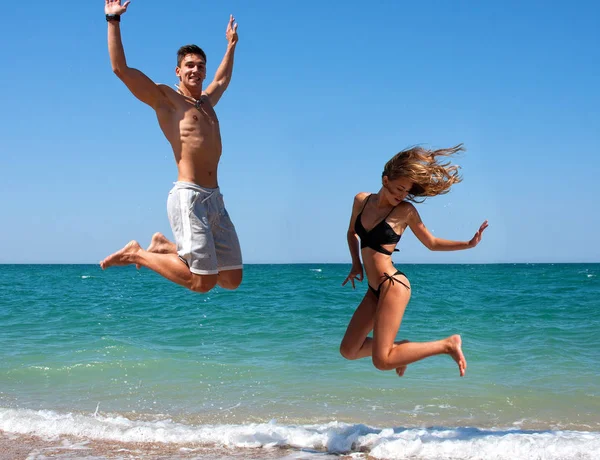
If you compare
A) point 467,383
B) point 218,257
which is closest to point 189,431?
point 218,257

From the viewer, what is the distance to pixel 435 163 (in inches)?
225

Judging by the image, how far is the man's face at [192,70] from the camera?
230 inches

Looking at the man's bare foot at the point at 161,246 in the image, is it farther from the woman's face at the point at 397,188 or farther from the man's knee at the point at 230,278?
the woman's face at the point at 397,188

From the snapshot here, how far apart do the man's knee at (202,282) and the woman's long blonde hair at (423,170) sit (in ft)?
5.81

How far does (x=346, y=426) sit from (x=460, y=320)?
11.1 metres

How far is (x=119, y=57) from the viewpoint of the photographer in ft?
18.2

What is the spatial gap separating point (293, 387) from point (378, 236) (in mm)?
4534

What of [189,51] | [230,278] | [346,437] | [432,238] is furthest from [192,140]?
[346,437]

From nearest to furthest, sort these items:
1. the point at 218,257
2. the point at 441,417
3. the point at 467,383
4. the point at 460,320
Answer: the point at 218,257
the point at 441,417
the point at 467,383
the point at 460,320

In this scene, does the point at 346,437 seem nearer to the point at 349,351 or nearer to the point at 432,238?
the point at 349,351

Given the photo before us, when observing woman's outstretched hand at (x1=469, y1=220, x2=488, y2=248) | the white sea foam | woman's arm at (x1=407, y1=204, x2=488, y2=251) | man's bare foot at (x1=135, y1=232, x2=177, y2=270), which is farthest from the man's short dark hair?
the white sea foam

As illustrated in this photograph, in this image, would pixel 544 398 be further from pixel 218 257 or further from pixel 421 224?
pixel 218 257

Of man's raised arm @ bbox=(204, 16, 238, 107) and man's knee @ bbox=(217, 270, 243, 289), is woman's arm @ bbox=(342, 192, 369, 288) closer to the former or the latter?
man's knee @ bbox=(217, 270, 243, 289)

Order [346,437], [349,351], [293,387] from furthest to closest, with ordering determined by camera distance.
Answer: [293,387] → [346,437] → [349,351]
